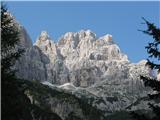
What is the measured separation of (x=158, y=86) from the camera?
90.7 ft

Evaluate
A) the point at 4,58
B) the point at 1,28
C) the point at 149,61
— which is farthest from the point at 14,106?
the point at 149,61

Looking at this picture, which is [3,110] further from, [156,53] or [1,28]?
[156,53]

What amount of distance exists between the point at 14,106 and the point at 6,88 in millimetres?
1219

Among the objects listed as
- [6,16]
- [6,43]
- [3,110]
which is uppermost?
[6,16]

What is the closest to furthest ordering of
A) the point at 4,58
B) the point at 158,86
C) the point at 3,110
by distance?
1. the point at 158,86
2. the point at 3,110
3. the point at 4,58

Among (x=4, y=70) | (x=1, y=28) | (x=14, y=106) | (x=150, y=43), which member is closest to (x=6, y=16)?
(x=1, y=28)

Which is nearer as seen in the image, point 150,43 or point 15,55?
point 150,43

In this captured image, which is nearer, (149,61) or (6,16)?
(149,61)

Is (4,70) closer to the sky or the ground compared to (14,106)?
closer to the sky

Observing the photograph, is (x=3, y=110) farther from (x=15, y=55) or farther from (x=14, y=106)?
(x=15, y=55)

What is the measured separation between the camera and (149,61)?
29109mm

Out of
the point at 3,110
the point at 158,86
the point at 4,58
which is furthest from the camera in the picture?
the point at 4,58

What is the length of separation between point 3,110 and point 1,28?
591 cm

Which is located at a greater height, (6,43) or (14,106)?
(6,43)
